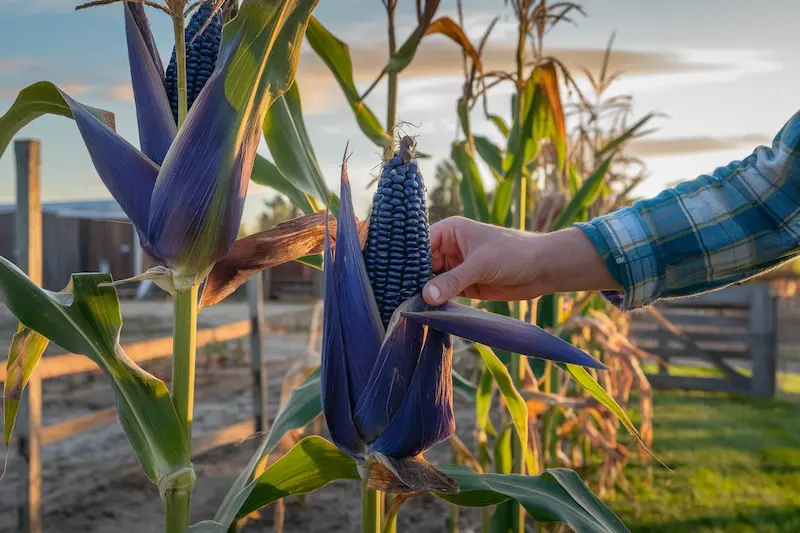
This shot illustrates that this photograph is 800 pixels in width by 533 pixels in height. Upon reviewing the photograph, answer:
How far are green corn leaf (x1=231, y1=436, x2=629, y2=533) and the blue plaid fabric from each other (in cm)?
35

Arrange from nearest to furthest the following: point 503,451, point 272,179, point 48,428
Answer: point 272,179
point 503,451
point 48,428

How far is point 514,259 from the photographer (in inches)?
40.2

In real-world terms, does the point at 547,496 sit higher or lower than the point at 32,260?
lower

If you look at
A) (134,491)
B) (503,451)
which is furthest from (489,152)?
(134,491)

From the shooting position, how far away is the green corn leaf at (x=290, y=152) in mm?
1091

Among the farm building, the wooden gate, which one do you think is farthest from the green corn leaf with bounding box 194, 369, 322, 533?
the farm building

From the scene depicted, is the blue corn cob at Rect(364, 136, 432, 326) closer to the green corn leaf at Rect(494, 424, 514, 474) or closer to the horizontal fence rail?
the horizontal fence rail

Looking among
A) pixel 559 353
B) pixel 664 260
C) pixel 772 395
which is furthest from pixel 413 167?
pixel 772 395

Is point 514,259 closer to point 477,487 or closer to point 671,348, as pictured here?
point 477,487

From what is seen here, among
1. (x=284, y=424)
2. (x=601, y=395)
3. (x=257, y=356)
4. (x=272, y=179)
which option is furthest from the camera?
(x=257, y=356)

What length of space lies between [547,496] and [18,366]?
68 cm

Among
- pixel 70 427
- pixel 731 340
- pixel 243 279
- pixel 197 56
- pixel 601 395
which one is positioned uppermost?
pixel 197 56

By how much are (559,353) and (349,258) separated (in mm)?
221

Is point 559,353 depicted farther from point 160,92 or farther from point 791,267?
point 791,267
